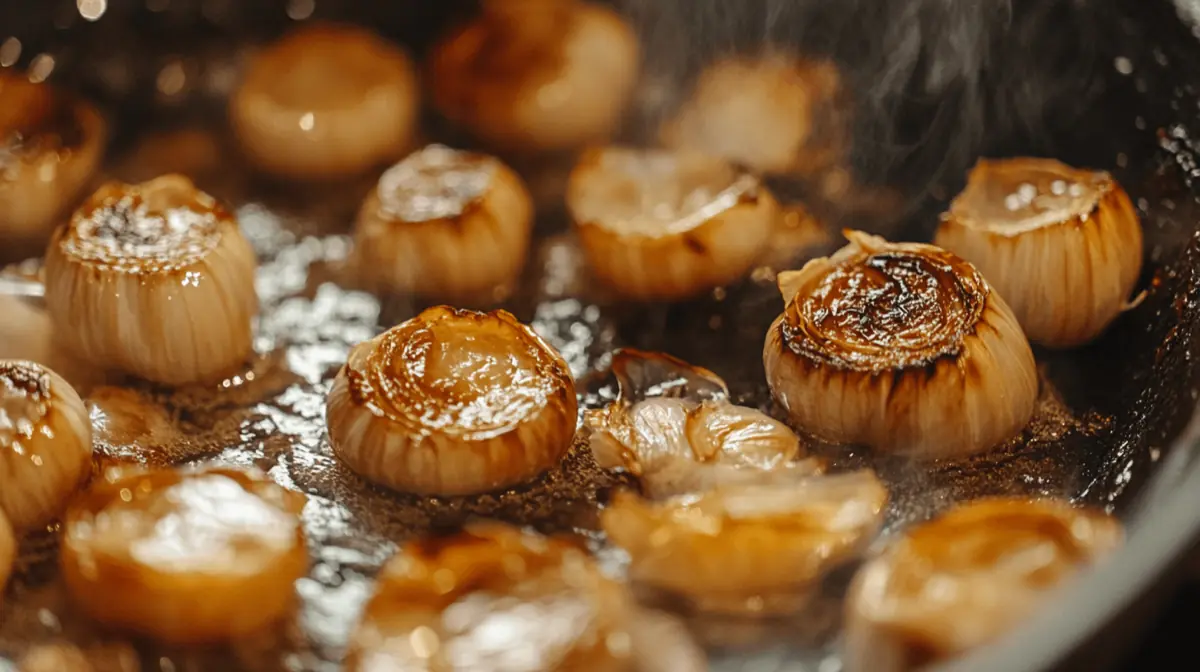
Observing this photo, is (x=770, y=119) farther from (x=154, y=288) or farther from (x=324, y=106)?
(x=154, y=288)

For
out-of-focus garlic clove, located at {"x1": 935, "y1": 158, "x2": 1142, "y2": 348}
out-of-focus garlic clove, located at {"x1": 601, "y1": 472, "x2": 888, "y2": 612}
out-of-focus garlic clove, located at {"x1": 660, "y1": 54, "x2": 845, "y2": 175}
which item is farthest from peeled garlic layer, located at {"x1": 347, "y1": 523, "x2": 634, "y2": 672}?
out-of-focus garlic clove, located at {"x1": 660, "y1": 54, "x2": 845, "y2": 175}

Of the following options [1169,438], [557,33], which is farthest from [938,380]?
[557,33]

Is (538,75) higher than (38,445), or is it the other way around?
(538,75)

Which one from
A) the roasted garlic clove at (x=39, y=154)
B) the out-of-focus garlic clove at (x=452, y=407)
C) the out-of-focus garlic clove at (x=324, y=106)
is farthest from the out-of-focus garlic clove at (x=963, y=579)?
the roasted garlic clove at (x=39, y=154)

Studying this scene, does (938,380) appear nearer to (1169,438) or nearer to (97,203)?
(1169,438)

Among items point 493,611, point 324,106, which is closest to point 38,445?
point 493,611

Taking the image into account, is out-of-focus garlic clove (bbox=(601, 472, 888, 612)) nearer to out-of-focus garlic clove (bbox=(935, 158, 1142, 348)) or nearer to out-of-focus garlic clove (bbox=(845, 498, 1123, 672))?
out-of-focus garlic clove (bbox=(845, 498, 1123, 672))
